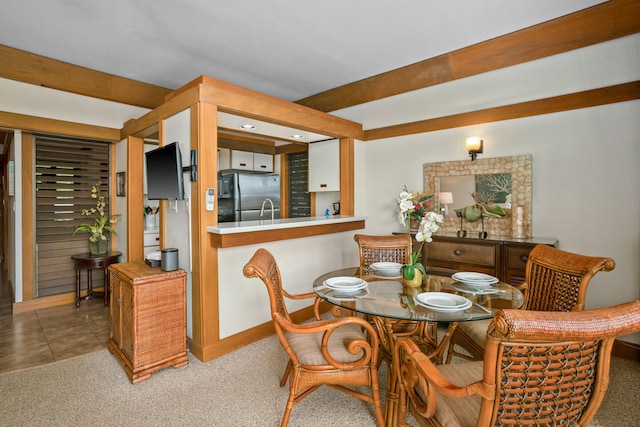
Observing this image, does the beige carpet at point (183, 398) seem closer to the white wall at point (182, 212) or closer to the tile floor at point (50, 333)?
the tile floor at point (50, 333)

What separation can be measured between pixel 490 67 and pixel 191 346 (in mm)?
3726

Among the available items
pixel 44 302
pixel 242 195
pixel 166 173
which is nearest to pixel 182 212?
pixel 166 173

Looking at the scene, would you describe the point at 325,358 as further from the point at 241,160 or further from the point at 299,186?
the point at 241,160

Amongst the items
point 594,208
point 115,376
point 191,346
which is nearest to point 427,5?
point 594,208

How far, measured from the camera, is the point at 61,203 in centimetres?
411

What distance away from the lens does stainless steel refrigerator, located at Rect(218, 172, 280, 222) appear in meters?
5.13

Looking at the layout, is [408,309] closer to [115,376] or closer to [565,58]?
[115,376]

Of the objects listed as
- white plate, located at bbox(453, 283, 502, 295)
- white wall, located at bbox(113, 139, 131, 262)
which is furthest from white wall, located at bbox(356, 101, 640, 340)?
white wall, located at bbox(113, 139, 131, 262)

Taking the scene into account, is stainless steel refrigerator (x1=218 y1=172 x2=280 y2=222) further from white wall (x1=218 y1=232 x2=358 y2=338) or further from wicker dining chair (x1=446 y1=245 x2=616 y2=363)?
wicker dining chair (x1=446 y1=245 x2=616 y2=363)

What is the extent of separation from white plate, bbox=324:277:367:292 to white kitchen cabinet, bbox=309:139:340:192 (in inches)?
92.0

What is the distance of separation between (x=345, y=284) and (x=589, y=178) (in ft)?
8.00

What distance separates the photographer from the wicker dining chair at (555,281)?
5.78 ft

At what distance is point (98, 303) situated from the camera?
13.4 feet

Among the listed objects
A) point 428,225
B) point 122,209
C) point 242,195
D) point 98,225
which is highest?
point 242,195
